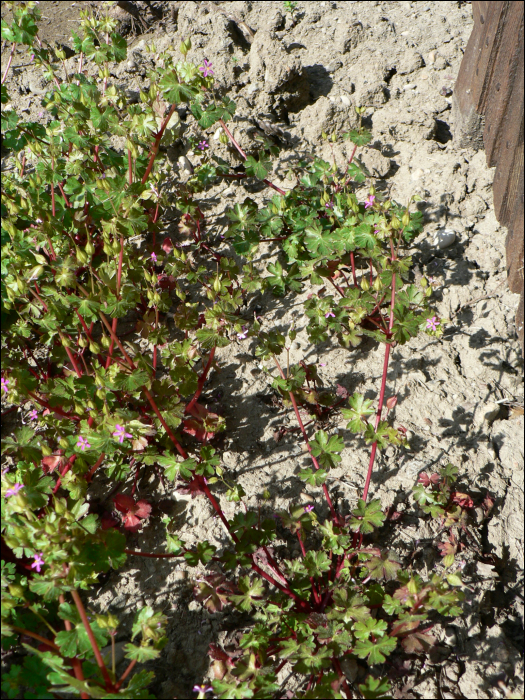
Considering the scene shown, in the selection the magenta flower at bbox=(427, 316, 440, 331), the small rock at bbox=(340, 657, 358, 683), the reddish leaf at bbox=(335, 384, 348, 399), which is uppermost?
the magenta flower at bbox=(427, 316, 440, 331)

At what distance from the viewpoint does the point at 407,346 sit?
2.89m

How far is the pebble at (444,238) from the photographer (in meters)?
3.11

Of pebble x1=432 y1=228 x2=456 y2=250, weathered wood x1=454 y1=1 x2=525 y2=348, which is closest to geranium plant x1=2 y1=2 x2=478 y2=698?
pebble x1=432 y1=228 x2=456 y2=250

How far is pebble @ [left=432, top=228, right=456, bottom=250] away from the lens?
3105 mm

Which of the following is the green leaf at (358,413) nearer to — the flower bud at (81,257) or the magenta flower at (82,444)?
the magenta flower at (82,444)

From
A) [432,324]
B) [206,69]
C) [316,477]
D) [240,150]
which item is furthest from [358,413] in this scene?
[206,69]

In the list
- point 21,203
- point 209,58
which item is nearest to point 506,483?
point 21,203

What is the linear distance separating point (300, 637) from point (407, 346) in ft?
4.89

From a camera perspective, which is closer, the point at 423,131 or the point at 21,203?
the point at 21,203

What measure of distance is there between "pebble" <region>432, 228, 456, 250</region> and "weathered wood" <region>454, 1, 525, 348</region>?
0.27 meters

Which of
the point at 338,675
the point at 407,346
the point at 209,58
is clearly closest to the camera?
the point at 338,675

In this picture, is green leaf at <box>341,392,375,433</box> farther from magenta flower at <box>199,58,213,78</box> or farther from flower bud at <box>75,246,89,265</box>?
magenta flower at <box>199,58,213,78</box>

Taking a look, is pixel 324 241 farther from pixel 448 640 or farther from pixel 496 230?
pixel 448 640

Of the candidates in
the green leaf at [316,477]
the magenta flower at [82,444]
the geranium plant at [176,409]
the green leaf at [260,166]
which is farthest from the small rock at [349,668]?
the green leaf at [260,166]
